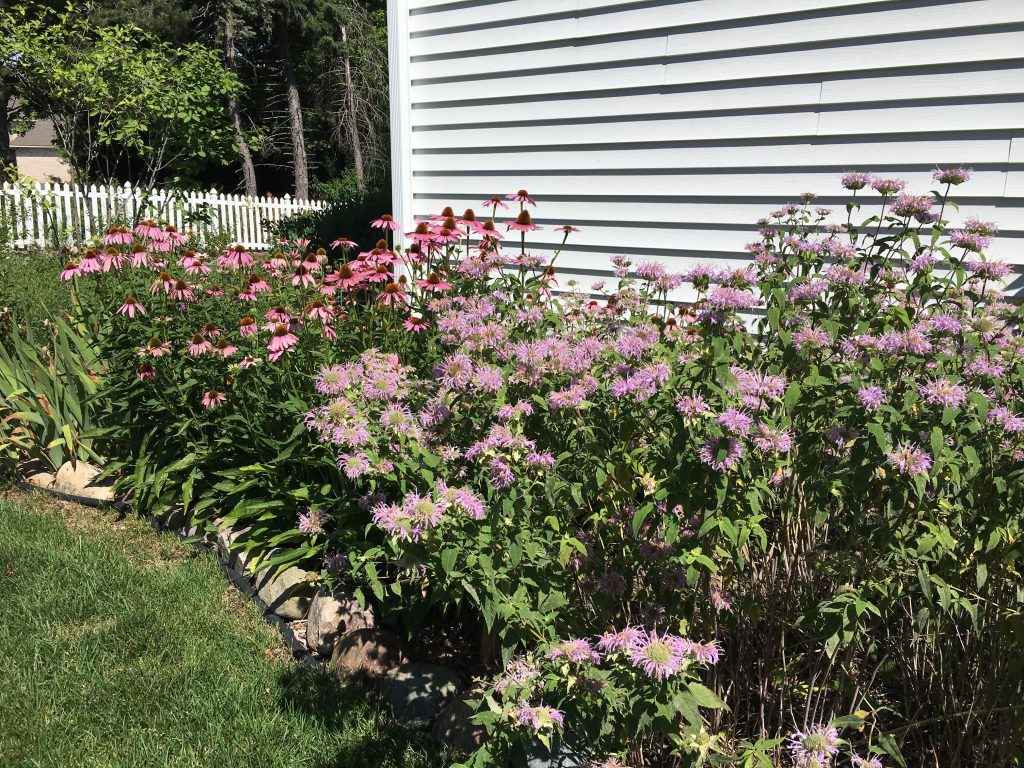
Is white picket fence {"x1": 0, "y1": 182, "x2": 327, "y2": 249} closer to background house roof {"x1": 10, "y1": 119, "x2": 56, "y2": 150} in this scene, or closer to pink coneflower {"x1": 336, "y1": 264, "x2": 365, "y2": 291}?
pink coneflower {"x1": 336, "y1": 264, "x2": 365, "y2": 291}

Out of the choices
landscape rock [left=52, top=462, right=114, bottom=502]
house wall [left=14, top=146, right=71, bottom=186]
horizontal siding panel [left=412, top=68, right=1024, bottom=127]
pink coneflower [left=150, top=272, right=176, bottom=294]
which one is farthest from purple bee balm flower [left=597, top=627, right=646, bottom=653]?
house wall [left=14, top=146, right=71, bottom=186]

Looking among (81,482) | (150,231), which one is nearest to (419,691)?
(150,231)

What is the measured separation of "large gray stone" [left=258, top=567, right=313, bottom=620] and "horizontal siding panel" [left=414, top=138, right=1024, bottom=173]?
290cm

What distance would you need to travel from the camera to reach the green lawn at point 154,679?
2.22 meters

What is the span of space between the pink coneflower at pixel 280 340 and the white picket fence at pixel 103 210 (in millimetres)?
6730

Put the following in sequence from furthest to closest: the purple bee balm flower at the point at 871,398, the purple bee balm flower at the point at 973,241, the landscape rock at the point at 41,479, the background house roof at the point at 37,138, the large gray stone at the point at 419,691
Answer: the background house roof at the point at 37,138, the landscape rock at the point at 41,479, the large gray stone at the point at 419,691, the purple bee balm flower at the point at 973,241, the purple bee balm flower at the point at 871,398

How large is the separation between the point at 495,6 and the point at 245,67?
2275 cm

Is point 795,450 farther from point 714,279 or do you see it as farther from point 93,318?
point 93,318

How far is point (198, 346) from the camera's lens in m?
3.19

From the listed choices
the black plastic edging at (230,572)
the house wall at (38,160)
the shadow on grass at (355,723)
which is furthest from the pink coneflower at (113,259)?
the house wall at (38,160)

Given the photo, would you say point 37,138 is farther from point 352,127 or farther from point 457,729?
point 457,729

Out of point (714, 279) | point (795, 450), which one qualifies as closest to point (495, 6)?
point (714, 279)

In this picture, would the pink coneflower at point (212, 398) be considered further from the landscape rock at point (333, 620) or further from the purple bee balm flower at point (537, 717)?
the purple bee balm flower at point (537, 717)

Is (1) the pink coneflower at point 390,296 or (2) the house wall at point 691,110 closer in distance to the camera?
(1) the pink coneflower at point 390,296
